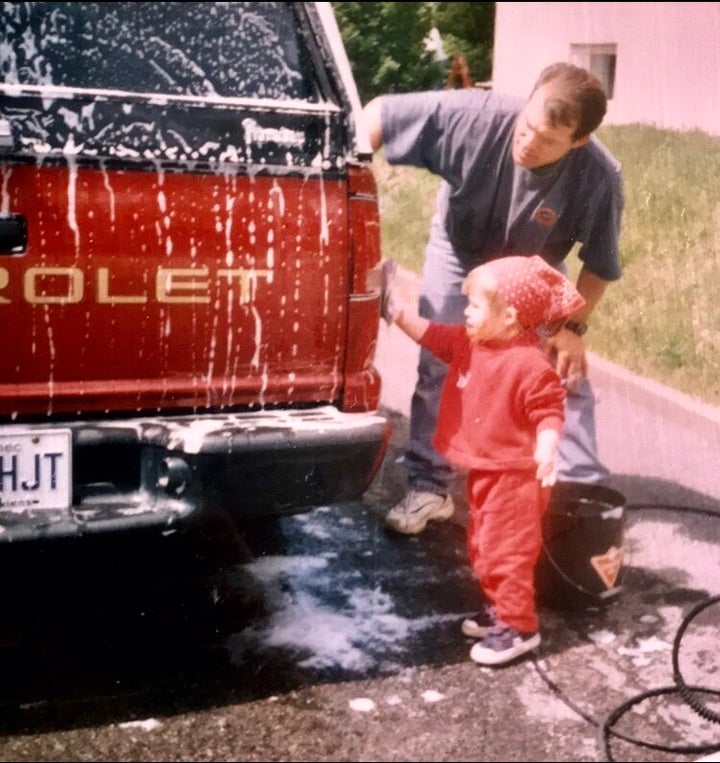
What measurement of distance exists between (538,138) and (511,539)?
3.92 feet

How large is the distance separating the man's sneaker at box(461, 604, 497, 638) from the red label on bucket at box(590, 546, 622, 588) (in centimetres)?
36

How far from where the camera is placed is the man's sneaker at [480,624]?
301 cm

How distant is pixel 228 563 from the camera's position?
3.33 metres

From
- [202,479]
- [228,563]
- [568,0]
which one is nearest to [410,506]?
[228,563]

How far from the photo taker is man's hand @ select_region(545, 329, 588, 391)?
10.9 feet

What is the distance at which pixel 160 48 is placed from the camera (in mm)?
2670

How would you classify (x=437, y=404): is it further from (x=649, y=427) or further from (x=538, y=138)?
(x=649, y=427)

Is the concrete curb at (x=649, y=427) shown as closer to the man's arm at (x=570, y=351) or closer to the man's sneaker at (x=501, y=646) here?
the man's arm at (x=570, y=351)

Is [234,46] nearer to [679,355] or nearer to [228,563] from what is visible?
[228,563]

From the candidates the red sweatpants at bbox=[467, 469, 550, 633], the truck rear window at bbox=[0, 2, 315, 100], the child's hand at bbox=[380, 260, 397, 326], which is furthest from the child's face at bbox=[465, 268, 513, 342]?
the truck rear window at bbox=[0, 2, 315, 100]

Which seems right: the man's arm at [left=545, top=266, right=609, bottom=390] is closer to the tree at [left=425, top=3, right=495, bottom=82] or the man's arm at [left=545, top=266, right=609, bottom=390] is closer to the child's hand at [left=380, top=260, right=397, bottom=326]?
the child's hand at [left=380, top=260, right=397, bottom=326]

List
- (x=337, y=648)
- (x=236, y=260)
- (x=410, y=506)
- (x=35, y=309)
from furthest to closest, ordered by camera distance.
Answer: (x=410, y=506)
(x=337, y=648)
(x=236, y=260)
(x=35, y=309)

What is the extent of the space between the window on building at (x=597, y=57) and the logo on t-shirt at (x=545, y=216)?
1039 mm

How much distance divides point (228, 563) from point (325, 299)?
3.86 feet
